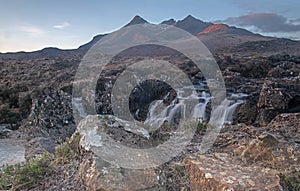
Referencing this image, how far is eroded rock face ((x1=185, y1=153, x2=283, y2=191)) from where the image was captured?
3242 mm

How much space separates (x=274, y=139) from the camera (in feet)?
14.9

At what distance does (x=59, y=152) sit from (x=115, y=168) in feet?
5.35

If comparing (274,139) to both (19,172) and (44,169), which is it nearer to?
(44,169)

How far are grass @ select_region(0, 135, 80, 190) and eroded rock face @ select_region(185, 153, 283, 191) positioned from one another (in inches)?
72.6

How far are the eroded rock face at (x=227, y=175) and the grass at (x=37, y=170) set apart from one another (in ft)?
6.05

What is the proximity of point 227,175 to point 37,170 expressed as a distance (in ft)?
8.32

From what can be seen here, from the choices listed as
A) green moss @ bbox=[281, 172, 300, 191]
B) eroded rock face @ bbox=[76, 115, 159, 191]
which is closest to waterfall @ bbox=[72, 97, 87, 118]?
eroded rock face @ bbox=[76, 115, 159, 191]

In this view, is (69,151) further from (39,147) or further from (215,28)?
(215,28)

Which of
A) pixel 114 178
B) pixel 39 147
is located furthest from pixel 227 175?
pixel 39 147

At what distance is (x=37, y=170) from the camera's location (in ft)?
15.1

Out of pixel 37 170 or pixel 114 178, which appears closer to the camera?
pixel 114 178

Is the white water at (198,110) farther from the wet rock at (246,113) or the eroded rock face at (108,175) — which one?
the eroded rock face at (108,175)

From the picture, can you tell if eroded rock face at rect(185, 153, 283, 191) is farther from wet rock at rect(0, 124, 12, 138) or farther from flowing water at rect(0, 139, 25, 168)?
wet rock at rect(0, 124, 12, 138)

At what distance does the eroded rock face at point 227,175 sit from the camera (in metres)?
3.24
